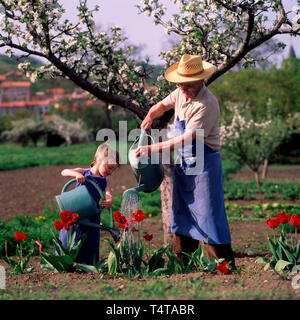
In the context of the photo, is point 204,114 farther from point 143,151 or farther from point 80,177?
point 80,177

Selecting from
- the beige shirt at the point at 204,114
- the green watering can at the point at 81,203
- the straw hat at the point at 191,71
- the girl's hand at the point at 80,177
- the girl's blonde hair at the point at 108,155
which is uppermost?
the straw hat at the point at 191,71

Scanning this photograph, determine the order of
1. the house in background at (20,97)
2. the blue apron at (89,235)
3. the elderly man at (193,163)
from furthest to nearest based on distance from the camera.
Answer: the house in background at (20,97) < the blue apron at (89,235) < the elderly man at (193,163)

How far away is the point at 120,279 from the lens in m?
3.75

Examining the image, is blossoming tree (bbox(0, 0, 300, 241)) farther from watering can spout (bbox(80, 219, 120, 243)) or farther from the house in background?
the house in background

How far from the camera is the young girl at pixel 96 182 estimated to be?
416cm

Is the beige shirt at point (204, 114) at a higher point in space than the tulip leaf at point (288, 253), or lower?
higher

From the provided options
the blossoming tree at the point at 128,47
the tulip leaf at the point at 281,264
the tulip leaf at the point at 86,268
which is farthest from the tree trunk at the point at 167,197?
the tulip leaf at the point at 281,264

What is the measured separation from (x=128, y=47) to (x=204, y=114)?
199cm

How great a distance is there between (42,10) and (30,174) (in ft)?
33.3

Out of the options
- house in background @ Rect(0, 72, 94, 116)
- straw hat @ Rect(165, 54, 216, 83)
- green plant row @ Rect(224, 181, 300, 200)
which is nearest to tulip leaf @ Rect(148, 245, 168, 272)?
straw hat @ Rect(165, 54, 216, 83)

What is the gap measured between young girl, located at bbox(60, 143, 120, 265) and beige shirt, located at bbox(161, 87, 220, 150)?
0.65 m

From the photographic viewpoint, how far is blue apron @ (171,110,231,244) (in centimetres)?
409

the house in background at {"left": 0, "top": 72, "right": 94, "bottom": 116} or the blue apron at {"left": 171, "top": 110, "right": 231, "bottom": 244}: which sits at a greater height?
the house in background at {"left": 0, "top": 72, "right": 94, "bottom": 116}

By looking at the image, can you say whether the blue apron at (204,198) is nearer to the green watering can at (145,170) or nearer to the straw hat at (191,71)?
the green watering can at (145,170)
